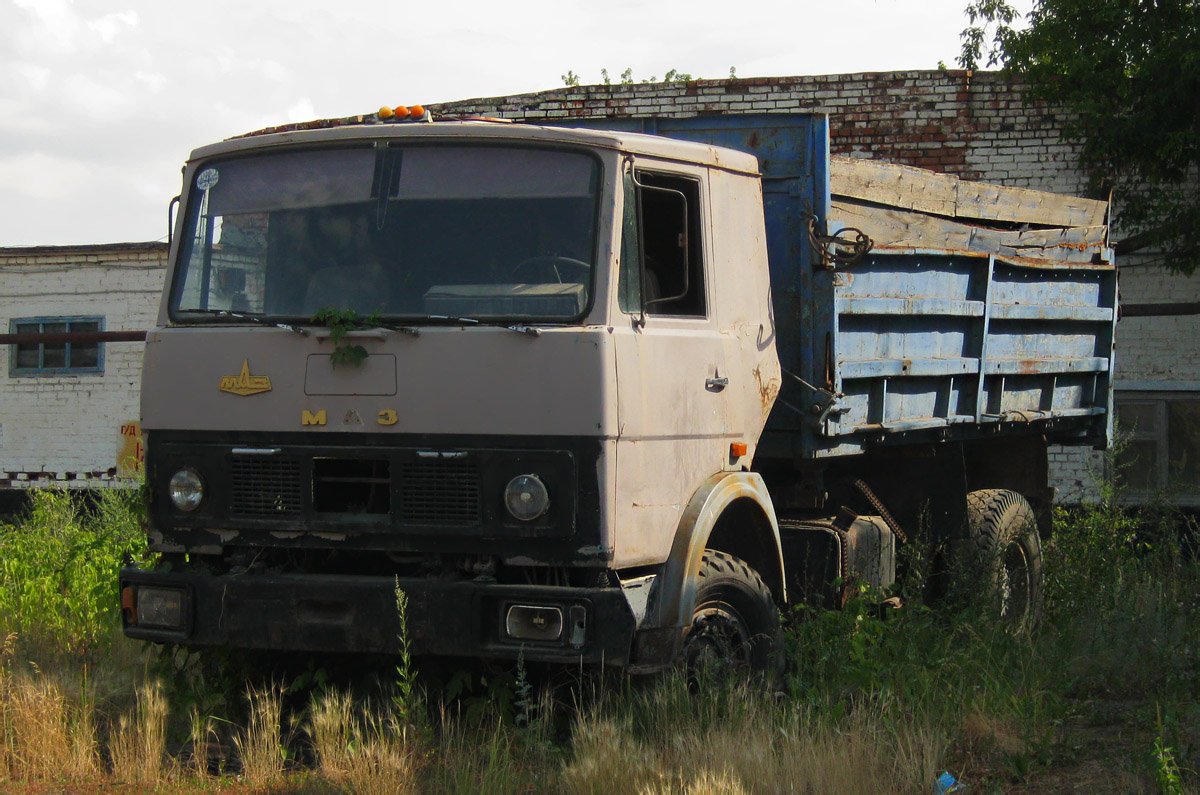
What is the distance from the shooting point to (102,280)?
14.5 m

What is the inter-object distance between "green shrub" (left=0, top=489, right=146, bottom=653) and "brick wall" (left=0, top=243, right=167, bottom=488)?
4476mm

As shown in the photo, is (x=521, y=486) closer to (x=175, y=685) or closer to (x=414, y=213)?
(x=414, y=213)

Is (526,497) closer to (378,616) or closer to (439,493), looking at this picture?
(439,493)

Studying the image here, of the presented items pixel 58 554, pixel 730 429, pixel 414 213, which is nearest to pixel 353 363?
pixel 414 213

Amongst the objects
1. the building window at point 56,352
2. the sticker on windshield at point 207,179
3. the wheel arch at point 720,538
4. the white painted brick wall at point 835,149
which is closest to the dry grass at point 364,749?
the wheel arch at point 720,538

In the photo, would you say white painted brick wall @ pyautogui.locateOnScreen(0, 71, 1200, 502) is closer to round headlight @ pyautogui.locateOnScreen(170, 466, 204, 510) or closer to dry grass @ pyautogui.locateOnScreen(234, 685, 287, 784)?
round headlight @ pyautogui.locateOnScreen(170, 466, 204, 510)

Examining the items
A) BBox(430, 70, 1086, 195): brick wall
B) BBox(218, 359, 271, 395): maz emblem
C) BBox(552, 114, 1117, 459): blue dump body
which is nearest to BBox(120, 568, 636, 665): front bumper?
BBox(218, 359, 271, 395): maz emblem

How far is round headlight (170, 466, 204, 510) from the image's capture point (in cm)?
468

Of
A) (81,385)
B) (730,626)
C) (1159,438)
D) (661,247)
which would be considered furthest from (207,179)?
(81,385)

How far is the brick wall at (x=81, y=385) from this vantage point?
47.1ft

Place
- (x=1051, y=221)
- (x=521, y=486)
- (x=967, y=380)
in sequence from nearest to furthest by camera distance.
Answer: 1. (x=521, y=486)
2. (x=967, y=380)
3. (x=1051, y=221)

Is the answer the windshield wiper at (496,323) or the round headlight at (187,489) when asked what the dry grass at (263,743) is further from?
the windshield wiper at (496,323)

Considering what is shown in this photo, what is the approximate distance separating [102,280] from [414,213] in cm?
1107

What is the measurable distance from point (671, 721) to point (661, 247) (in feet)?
5.73
